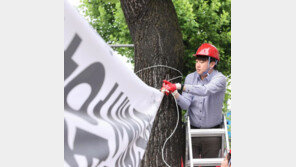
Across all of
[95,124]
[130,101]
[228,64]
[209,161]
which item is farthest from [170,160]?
[228,64]

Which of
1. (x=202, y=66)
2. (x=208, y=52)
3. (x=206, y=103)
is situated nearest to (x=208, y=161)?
(x=206, y=103)

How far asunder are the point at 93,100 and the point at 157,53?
2.27 metres

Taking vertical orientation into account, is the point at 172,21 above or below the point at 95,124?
above

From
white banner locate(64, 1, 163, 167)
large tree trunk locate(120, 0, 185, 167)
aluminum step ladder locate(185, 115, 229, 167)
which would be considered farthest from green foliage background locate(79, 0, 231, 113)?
white banner locate(64, 1, 163, 167)

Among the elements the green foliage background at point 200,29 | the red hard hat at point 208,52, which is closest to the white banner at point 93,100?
the red hard hat at point 208,52

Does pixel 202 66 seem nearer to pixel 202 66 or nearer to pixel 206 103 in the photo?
pixel 202 66

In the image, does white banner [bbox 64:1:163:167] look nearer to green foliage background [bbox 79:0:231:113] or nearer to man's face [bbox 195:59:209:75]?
man's face [bbox 195:59:209:75]

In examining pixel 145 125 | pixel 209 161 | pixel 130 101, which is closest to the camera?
pixel 130 101

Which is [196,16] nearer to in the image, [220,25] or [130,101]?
[220,25]

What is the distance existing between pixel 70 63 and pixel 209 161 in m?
2.57

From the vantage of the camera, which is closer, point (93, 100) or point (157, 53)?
point (93, 100)

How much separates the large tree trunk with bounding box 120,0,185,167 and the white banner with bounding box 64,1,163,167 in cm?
170

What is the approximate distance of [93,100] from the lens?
1.36m

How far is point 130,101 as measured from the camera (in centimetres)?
195
